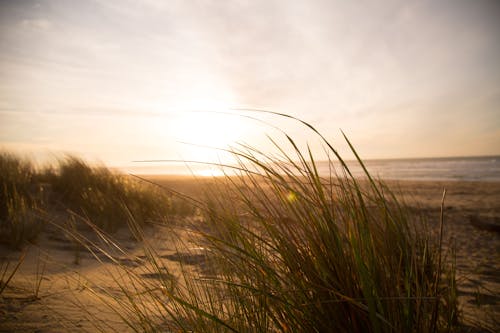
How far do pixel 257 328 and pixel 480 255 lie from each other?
13.0 ft

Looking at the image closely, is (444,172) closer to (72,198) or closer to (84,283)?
(72,198)

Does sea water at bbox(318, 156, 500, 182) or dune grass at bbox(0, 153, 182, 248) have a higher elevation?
dune grass at bbox(0, 153, 182, 248)

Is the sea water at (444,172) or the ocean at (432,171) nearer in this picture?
the ocean at (432,171)

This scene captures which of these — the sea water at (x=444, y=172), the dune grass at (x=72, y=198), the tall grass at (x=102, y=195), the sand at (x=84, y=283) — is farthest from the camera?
the sea water at (x=444, y=172)

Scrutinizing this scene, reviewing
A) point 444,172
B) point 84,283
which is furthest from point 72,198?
point 444,172

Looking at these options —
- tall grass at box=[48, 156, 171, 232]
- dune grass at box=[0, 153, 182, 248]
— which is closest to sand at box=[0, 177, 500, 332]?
dune grass at box=[0, 153, 182, 248]

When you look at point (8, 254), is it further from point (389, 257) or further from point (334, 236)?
point (389, 257)

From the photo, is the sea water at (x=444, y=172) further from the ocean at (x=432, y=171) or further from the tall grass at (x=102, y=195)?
the tall grass at (x=102, y=195)

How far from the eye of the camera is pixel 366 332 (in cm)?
90

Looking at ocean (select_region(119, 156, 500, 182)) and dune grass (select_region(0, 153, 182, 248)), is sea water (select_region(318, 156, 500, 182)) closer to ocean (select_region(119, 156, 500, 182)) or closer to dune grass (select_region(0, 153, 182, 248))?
ocean (select_region(119, 156, 500, 182))

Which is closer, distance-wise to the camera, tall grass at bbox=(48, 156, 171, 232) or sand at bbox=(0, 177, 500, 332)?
sand at bbox=(0, 177, 500, 332)

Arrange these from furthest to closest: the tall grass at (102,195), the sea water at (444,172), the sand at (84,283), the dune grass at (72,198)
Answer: the sea water at (444,172) < the tall grass at (102,195) < the dune grass at (72,198) < the sand at (84,283)

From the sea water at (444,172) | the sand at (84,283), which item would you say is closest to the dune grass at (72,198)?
the sand at (84,283)

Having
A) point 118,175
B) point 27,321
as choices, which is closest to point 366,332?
point 27,321
